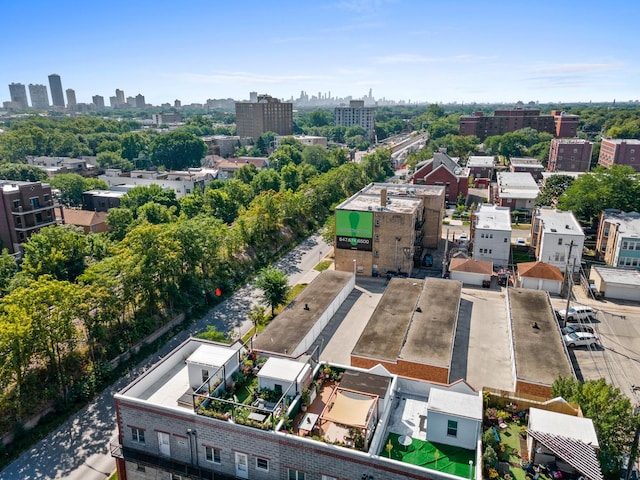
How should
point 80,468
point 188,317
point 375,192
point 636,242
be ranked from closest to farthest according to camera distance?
1. point 80,468
2. point 188,317
3. point 636,242
4. point 375,192

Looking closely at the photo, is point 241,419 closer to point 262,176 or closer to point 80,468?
point 80,468

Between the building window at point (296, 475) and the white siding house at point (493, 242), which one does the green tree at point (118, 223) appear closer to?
the white siding house at point (493, 242)

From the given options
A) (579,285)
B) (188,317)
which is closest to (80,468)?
(188,317)

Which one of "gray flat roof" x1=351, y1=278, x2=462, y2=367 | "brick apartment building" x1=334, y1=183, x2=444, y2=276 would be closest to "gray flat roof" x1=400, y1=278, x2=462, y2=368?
"gray flat roof" x1=351, y1=278, x2=462, y2=367

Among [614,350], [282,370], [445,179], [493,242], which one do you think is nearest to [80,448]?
[282,370]

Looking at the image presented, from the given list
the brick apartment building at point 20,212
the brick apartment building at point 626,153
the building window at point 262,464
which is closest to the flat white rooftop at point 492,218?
the building window at point 262,464

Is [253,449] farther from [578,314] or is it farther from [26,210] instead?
[26,210]
